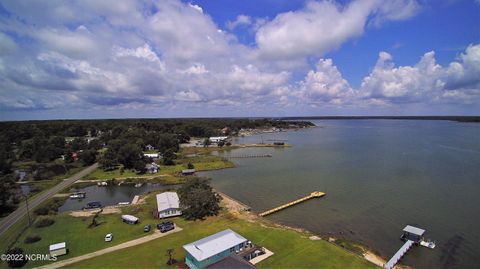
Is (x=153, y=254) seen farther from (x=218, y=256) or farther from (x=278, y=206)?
(x=278, y=206)

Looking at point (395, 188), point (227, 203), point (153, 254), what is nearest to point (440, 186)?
point (395, 188)

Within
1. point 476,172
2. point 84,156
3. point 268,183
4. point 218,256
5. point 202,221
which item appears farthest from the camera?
point 84,156

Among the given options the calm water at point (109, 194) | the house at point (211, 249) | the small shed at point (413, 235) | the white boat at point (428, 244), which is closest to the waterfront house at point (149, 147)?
the calm water at point (109, 194)

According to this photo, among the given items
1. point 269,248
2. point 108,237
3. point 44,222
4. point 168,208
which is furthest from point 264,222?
point 44,222

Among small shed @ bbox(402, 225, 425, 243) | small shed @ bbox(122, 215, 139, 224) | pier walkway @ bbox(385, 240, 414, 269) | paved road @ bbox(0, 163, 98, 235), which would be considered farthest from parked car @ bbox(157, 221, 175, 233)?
small shed @ bbox(402, 225, 425, 243)

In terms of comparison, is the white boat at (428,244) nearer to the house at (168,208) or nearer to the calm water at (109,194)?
the house at (168,208)

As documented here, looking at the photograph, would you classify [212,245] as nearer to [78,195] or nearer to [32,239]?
[32,239]
